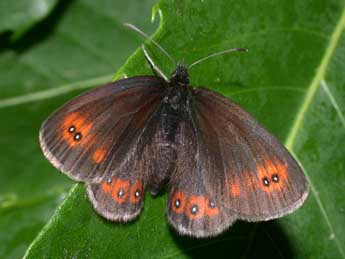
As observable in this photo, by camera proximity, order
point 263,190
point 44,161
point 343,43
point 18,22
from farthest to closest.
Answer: point 44,161 → point 18,22 → point 343,43 → point 263,190

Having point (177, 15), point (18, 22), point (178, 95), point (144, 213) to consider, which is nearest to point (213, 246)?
point (144, 213)

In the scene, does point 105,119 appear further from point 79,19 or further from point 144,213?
point 79,19

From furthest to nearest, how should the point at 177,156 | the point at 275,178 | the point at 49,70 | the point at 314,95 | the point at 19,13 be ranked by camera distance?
the point at 49,70 → the point at 19,13 → the point at 314,95 → the point at 177,156 → the point at 275,178

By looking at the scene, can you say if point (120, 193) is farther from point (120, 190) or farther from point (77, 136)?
point (77, 136)

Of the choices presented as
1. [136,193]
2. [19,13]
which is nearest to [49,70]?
[19,13]

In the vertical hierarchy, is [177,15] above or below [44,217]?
above

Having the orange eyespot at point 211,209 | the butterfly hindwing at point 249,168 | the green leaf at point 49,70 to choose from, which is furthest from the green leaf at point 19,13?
the orange eyespot at point 211,209

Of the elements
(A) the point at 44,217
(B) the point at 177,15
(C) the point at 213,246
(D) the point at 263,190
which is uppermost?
(B) the point at 177,15

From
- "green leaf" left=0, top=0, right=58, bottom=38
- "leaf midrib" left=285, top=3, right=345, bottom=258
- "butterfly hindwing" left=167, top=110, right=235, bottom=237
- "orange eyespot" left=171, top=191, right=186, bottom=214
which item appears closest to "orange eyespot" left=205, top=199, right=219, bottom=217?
"butterfly hindwing" left=167, top=110, right=235, bottom=237
